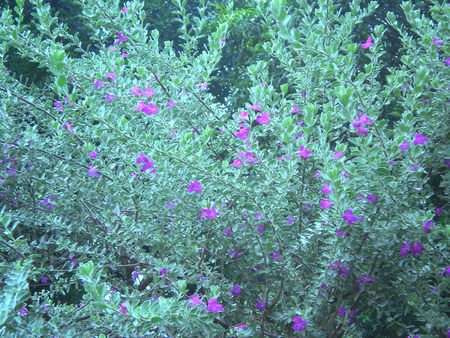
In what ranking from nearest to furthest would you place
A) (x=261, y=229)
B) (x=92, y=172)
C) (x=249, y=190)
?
(x=249, y=190)
(x=261, y=229)
(x=92, y=172)

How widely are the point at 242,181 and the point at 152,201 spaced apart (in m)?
0.44

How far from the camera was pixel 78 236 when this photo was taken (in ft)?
10.2

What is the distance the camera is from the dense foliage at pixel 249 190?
2137 mm

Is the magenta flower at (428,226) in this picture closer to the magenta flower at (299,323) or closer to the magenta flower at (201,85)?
the magenta flower at (299,323)

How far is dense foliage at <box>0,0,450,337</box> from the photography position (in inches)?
84.1

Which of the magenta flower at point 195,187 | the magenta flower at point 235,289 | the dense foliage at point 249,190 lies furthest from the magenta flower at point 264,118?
the magenta flower at point 235,289

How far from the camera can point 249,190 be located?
7.42 ft

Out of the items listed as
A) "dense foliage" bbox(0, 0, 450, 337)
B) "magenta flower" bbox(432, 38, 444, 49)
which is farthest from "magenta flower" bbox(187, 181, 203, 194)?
"magenta flower" bbox(432, 38, 444, 49)

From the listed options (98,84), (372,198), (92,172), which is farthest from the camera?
(98,84)

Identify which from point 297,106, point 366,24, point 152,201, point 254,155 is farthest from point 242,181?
point 366,24

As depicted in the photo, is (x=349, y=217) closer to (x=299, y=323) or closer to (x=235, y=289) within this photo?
(x=299, y=323)

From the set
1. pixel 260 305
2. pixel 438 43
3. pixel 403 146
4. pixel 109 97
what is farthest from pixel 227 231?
pixel 438 43

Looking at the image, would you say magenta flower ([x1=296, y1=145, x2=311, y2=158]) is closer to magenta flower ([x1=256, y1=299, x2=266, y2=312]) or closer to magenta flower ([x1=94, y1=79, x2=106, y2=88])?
magenta flower ([x1=256, y1=299, x2=266, y2=312])

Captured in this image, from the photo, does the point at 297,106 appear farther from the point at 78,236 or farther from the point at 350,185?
the point at 78,236
